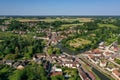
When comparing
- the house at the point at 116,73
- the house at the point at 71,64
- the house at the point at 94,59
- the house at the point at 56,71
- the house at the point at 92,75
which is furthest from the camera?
the house at the point at 94,59

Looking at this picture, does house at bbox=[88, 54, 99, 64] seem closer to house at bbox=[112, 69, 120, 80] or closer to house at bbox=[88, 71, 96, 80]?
house at bbox=[112, 69, 120, 80]

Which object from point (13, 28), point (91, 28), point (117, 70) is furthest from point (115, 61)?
point (13, 28)

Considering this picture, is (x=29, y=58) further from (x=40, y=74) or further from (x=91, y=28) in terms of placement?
(x=91, y=28)

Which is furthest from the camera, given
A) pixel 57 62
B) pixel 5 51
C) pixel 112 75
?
pixel 5 51

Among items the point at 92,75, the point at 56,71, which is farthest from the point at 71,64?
the point at 92,75

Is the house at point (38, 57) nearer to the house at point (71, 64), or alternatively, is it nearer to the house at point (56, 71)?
the house at point (71, 64)

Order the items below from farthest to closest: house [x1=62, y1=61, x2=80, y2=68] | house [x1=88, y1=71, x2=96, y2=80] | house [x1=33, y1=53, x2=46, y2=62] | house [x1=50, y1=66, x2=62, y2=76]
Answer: house [x1=33, y1=53, x2=46, y2=62], house [x1=62, y1=61, x2=80, y2=68], house [x1=50, y1=66, x2=62, y2=76], house [x1=88, y1=71, x2=96, y2=80]

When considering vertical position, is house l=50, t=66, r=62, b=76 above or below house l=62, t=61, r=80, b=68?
above

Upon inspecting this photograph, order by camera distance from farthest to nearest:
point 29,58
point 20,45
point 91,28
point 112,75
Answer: point 91,28
point 20,45
point 29,58
point 112,75

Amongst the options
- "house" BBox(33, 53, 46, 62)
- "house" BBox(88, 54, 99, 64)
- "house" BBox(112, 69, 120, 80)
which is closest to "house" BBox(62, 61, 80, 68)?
"house" BBox(88, 54, 99, 64)

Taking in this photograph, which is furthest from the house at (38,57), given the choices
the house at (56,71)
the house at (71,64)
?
the house at (56,71)

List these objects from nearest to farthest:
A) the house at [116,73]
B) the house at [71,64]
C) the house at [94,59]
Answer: the house at [116,73] < the house at [71,64] < the house at [94,59]
